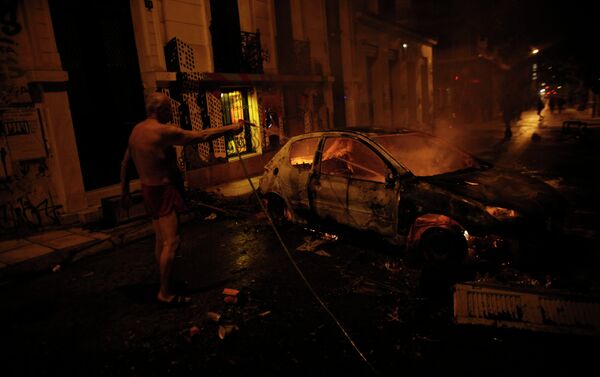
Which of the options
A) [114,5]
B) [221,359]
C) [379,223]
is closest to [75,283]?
[221,359]

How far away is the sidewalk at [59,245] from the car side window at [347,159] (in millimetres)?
3305

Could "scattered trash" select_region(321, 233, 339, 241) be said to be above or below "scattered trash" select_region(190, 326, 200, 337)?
above

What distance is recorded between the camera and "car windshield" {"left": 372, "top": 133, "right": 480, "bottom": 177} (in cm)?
511

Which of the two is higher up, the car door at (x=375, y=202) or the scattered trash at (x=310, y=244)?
the car door at (x=375, y=202)

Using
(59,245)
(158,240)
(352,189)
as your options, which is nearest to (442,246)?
(352,189)

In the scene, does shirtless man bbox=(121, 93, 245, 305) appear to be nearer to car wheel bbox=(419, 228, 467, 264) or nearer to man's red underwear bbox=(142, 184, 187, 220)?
man's red underwear bbox=(142, 184, 187, 220)

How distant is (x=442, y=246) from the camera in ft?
13.5

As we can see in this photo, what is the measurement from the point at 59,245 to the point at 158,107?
12.1 ft

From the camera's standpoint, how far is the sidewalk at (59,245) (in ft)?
17.3

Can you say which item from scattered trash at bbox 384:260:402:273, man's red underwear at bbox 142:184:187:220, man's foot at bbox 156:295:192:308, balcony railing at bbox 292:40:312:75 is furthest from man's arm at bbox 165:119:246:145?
balcony railing at bbox 292:40:312:75

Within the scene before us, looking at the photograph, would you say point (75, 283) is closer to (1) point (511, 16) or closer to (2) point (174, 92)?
(2) point (174, 92)

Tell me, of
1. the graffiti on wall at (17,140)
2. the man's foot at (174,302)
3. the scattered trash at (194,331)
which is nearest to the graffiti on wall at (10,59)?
the graffiti on wall at (17,140)

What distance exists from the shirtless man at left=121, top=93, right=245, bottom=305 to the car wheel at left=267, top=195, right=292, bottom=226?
2302mm

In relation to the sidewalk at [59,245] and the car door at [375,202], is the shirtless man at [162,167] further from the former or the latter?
the sidewalk at [59,245]
